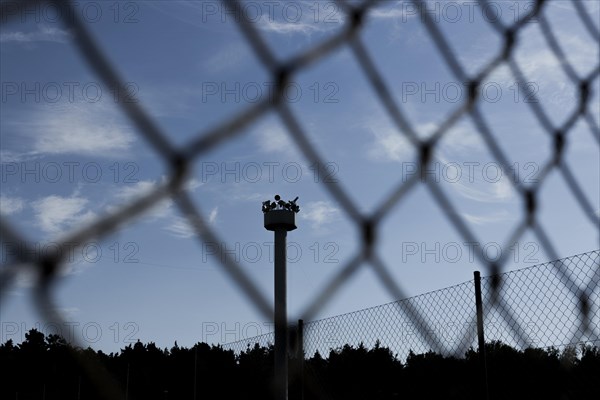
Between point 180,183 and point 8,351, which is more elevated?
point 8,351

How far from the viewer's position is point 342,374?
805cm

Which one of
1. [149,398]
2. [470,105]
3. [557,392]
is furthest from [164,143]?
[149,398]

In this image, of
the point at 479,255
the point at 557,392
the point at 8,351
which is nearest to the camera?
the point at 479,255

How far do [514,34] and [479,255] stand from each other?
466 millimetres

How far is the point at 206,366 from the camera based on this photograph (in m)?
10.9

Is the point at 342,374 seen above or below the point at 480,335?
above

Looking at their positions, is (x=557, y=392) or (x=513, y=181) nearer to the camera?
(x=513, y=181)

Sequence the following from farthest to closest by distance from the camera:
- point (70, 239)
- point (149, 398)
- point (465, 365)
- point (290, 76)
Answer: point (149, 398)
point (465, 365)
point (290, 76)
point (70, 239)

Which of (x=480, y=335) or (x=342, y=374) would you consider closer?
(x=480, y=335)

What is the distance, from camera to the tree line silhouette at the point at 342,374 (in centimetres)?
508

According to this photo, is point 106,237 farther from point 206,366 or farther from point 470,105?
point 206,366

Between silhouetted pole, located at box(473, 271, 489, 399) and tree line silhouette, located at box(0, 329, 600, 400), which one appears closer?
silhouetted pole, located at box(473, 271, 489, 399)

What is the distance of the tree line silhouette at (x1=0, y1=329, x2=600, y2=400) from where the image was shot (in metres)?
5.08

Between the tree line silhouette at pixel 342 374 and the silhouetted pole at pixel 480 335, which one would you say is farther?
the tree line silhouette at pixel 342 374
